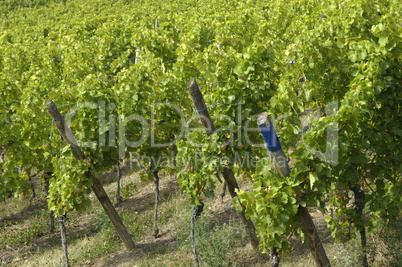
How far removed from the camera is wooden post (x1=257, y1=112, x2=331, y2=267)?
10.6 feet

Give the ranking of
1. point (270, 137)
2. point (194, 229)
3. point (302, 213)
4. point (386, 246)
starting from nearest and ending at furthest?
point (270, 137)
point (302, 213)
point (386, 246)
point (194, 229)

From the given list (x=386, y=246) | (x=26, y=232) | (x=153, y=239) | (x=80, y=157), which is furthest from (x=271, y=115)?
(x=26, y=232)

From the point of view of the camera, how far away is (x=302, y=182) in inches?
140

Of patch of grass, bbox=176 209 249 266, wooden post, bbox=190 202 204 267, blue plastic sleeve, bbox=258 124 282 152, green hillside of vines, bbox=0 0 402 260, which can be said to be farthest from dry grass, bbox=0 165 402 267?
blue plastic sleeve, bbox=258 124 282 152

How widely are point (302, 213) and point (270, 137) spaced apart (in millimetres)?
851

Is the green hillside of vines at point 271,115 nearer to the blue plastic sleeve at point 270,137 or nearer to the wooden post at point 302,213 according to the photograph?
the wooden post at point 302,213

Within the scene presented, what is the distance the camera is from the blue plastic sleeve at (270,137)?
3.23 m

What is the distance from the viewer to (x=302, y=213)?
3596 millimetres

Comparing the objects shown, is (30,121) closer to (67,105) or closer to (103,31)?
(67,105)

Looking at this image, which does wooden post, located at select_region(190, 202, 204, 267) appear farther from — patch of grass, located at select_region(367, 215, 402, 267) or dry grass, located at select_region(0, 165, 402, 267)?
patch of grass, located at select_region(367, 215, 402, 267)

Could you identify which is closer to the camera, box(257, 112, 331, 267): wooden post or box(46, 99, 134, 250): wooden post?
box(257, 112, 331, 267): wooden post

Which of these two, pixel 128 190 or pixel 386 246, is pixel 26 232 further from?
pixel 386 246

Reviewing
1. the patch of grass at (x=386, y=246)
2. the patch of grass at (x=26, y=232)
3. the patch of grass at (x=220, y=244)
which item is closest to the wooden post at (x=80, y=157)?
the patch of grass at (x=220, y=244)

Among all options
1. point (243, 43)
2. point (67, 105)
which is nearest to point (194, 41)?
point (243, 43)
